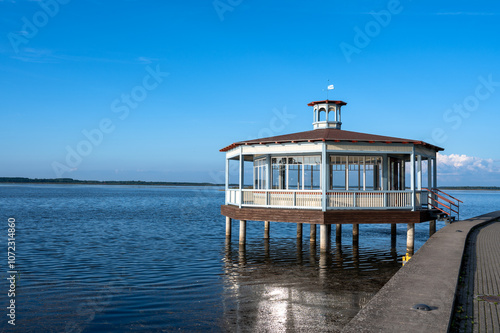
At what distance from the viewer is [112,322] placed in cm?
1123

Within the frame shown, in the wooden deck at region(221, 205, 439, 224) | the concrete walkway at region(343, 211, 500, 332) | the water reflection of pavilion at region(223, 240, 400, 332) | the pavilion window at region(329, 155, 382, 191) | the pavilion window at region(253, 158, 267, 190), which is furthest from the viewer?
the pavilion window at region(253, 158, 267, 190)

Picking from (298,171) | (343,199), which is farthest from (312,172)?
(343,199)

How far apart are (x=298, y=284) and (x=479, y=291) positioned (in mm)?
6459

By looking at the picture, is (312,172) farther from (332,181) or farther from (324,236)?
(324,236)

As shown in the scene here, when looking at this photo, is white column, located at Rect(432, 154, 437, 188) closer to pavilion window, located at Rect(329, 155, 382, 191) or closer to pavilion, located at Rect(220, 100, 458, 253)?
pavilion, located at Rect(220, 100, 458, 253)

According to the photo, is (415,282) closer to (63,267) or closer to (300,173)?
(300,173)

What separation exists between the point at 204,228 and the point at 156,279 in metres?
20.7

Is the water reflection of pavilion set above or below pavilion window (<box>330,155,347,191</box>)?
below

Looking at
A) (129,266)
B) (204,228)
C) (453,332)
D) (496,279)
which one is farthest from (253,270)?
(204,228)

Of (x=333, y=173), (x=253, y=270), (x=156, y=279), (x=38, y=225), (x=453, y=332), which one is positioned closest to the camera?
(x=453, y=332)

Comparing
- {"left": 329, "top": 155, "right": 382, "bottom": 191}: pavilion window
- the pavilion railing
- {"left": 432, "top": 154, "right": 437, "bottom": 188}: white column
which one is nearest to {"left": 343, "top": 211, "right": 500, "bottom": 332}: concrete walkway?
the pavilion railing

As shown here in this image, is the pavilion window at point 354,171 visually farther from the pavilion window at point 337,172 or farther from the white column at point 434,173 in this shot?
the white column at point 434,173

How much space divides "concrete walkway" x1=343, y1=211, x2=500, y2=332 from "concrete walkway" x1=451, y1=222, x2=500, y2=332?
17 cm

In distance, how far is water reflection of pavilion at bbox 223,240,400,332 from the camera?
10.9 metres
